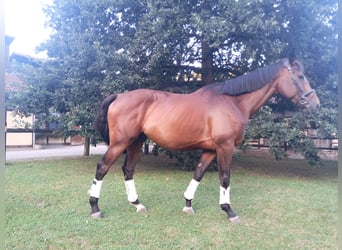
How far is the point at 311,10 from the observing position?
512cm

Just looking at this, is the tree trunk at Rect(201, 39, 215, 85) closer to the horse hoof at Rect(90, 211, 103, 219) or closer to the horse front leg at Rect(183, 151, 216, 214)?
the horse front leg at Rect(183, 151, 216, 214)

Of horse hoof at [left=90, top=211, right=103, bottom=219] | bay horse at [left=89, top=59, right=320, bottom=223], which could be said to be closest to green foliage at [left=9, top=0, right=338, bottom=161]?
bay horse at [left=89, top=59, right=320, bottom=223]

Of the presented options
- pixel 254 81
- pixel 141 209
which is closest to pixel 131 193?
pixel 141 209

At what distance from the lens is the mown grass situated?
2.74m

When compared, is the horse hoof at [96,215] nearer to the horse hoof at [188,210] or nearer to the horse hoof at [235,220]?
the horse hoof at [188,210]

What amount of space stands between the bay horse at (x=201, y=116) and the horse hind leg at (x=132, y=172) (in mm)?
15

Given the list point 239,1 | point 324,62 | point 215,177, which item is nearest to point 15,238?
point 215,177

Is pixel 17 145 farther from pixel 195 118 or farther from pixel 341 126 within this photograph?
pixel 341 126

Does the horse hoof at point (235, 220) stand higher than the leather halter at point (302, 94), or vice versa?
the leather halter at point (302, 94)

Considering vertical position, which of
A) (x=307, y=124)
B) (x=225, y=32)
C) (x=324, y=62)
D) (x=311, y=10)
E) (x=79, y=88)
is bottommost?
(x=307, y=124)

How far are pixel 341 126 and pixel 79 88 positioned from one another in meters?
5.46

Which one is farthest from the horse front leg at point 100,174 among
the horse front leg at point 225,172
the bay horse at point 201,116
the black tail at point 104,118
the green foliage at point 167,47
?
the green foliage at point 167,47

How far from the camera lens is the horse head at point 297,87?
3404 millimetres

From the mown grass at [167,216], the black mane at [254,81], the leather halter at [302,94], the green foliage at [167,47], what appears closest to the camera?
the mown grass at [167,216]
